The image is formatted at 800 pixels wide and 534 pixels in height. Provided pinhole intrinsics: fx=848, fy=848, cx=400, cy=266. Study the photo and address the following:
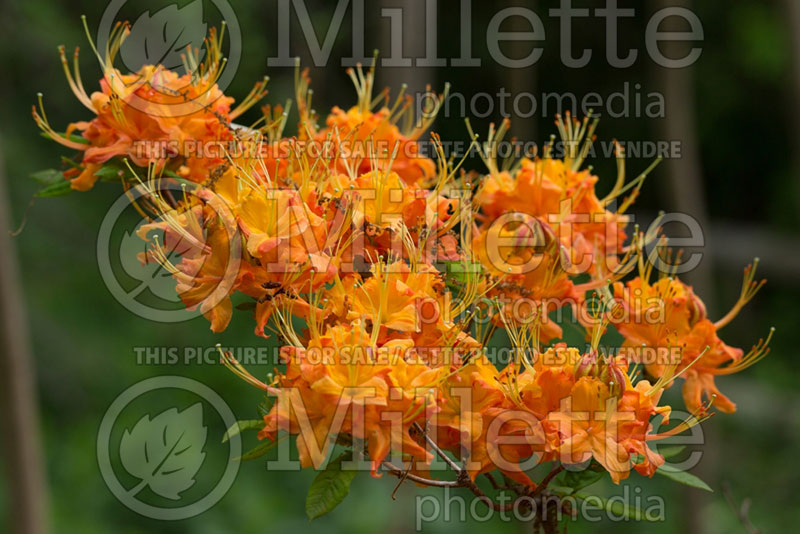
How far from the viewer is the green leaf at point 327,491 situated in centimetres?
96

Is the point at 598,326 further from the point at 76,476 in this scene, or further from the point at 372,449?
the point at 76,476

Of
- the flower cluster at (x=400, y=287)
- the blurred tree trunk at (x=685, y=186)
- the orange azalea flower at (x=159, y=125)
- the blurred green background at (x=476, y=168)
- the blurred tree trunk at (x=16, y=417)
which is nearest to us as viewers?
the flower cluster at (x=400, y=287)

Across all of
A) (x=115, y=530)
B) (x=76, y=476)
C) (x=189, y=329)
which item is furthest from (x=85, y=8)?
(x=115, y=530)

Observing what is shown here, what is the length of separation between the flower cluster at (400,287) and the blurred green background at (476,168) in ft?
4.44

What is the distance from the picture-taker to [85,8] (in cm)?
465

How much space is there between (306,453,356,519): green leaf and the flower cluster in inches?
1.5

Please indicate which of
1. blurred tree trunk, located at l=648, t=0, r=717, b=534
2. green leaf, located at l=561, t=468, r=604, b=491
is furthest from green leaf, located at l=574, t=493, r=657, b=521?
blurred tree trunk, located at l=648, t=0, r=717, b=534

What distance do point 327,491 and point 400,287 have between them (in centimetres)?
25

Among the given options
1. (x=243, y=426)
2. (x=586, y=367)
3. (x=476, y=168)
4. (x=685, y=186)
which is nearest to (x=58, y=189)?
(x=243, y=426)

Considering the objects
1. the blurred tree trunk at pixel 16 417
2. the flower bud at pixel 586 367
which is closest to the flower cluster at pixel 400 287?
the flower bud at pixel 586 367

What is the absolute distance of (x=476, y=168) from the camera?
15.4 feet

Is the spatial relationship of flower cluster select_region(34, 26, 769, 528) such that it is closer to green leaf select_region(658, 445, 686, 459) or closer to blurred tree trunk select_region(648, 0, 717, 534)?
green leaf select_region(658, 445, 686, 459)

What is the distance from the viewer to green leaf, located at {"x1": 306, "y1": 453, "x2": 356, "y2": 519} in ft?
3.14

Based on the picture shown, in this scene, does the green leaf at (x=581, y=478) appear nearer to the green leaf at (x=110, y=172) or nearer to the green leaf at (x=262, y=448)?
the green leaf at (x=262, y=448)
